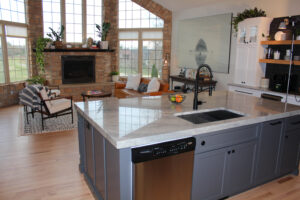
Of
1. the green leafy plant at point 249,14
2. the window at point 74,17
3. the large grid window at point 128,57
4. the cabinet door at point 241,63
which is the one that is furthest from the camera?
the large grid window at point 128,57

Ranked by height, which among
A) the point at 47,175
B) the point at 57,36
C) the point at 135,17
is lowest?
the point at 47,175

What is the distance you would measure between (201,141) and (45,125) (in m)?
4.16

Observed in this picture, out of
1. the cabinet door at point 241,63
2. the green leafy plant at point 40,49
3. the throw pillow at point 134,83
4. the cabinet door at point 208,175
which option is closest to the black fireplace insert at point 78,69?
the green leafy plant at point 40,49

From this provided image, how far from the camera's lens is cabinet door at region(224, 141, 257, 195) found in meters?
2.65

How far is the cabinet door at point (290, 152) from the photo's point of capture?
3.13 metres

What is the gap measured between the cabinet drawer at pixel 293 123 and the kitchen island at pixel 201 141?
0.01m

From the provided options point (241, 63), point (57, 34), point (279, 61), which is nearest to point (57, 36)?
point (57, 34)

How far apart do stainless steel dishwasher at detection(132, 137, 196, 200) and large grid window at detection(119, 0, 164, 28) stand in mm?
7355

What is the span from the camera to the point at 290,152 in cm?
323

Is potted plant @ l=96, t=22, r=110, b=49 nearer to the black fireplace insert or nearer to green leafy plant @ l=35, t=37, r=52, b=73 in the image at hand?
the black fireplace insert

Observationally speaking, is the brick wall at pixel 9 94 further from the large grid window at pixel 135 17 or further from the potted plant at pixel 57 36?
the large grid window at pixel 135 17

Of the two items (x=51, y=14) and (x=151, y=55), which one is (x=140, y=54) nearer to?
(x=151, y=55)

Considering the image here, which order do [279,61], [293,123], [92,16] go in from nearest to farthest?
[293,123], [279,61], [92,16]

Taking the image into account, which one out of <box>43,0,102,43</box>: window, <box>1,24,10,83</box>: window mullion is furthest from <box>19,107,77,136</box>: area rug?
<box>43,0,102,43</box>: window
